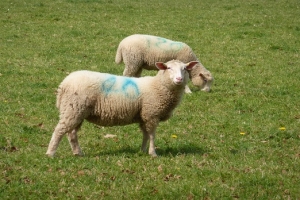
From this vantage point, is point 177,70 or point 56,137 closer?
point 56,137

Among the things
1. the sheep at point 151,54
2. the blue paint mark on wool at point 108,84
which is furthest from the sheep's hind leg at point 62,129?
the sheep at point 151,54

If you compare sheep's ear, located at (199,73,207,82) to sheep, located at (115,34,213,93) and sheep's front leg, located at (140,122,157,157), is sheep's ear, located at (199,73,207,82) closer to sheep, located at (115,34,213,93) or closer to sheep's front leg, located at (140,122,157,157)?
sheep, located at (115,34,213,93)

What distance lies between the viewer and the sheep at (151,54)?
13.3 metres

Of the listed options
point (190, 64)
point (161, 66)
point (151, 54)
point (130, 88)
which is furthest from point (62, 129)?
point (151, 54)

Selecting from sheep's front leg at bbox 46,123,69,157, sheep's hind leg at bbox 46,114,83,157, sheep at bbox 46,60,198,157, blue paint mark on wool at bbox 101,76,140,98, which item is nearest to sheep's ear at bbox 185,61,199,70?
sheep at bbox 46,60,198,157

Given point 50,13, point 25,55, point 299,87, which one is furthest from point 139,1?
point 299,87

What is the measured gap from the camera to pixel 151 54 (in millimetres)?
13328

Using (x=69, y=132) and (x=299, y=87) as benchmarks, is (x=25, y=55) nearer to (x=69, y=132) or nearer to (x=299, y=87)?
(x=299, y=87)

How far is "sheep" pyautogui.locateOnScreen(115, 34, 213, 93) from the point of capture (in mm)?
13328

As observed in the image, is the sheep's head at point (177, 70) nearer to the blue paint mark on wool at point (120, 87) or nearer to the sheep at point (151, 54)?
the blue paint mark on wool at point (120, 87)

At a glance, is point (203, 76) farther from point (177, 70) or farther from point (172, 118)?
point (177, 70)

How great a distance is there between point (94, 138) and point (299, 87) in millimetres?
6039

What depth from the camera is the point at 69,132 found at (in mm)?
8438

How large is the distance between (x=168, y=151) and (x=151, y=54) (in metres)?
4.66
